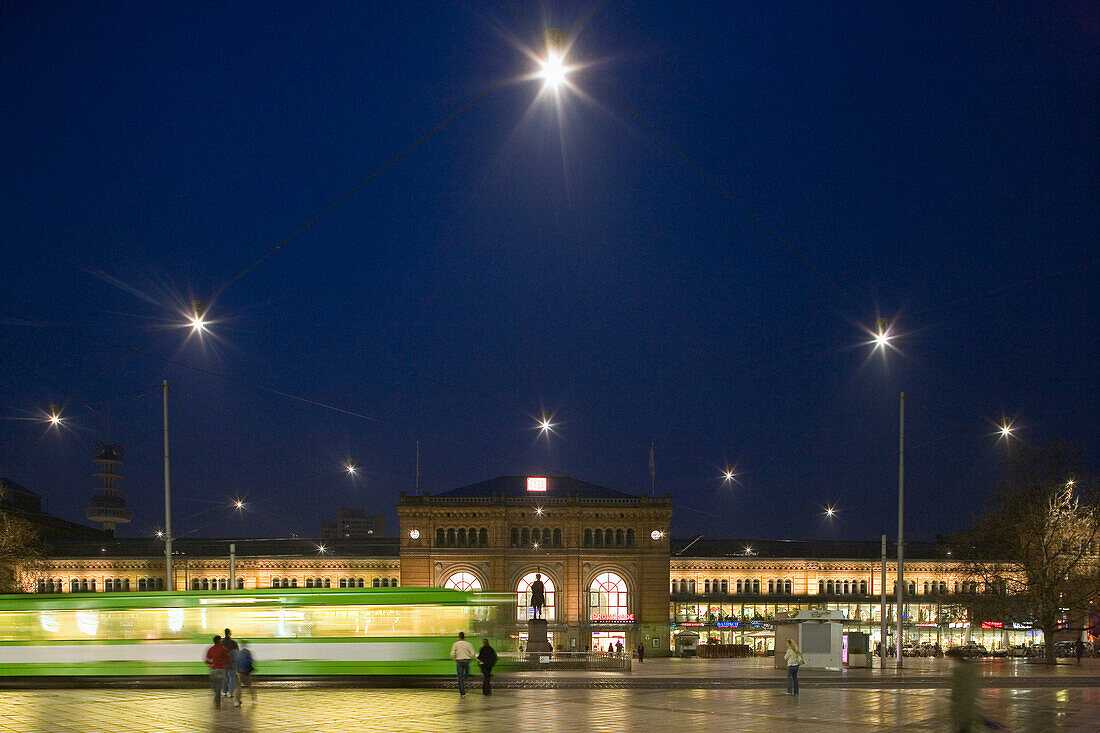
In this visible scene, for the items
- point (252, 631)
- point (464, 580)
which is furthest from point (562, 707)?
point (464, 580)

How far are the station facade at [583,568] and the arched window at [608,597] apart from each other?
0.11 m

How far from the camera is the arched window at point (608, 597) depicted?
3536 inches

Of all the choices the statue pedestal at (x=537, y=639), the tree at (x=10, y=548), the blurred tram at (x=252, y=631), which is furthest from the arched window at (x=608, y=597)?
the blurred tram at (x=252, y=631)

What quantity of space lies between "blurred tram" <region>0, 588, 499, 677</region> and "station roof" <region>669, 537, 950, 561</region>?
7274 centimetres

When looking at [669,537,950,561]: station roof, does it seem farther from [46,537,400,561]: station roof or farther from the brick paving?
the brick paving

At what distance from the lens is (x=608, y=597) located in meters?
90.5

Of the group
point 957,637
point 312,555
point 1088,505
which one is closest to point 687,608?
point 957,637

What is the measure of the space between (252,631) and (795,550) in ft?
261

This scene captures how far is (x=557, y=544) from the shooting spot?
9188cm

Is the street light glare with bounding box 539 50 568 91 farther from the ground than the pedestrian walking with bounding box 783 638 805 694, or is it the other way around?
the street light glare with bounding box 539 50 568 91

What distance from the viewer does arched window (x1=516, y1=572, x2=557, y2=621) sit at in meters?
87.5

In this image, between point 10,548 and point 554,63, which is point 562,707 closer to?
point 554,63

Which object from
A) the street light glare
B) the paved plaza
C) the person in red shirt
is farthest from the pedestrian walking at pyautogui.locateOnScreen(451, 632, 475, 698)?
the street light glare

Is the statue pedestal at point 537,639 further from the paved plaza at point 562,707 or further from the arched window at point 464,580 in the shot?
the arched window at point 464,580
